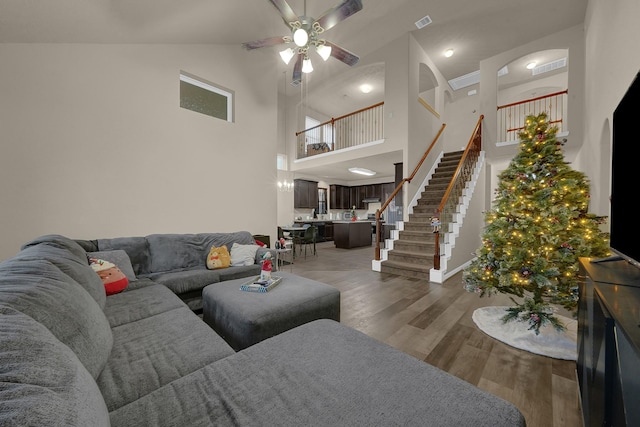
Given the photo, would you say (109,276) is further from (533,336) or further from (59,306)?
(533,336)

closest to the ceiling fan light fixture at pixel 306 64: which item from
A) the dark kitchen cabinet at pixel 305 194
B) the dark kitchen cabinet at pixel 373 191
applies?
the dark kitchen cabinet at pixel 305 194

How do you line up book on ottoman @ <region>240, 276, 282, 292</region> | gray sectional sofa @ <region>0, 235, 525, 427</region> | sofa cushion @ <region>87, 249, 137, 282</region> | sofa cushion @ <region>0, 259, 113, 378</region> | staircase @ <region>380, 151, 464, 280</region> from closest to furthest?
gray sectional sofa @ <region>0, 235, 525, 427</region> → sofa cushion @ <region>0, 259, 113, 378</region> → book on ottoman @ <region>240, 276, 282, 292</region> → sofa cushion @ <region>87, 249, 137, 282</region> → staircase @ <region>380, 151, 464, 280</region>

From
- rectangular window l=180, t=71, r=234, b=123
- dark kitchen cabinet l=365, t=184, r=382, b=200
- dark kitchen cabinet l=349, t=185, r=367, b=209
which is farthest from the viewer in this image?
dark kitchen cabinet l=349, t=185, r=367, b=209

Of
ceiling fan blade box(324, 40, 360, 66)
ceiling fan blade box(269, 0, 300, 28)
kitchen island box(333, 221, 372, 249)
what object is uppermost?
ceiling fan blade box(269, 0, 300, 28)

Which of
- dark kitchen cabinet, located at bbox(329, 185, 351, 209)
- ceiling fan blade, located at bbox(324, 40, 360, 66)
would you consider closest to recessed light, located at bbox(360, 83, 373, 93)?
dark kitchen cabinet, located at bbox(329, 185, 351, 209)

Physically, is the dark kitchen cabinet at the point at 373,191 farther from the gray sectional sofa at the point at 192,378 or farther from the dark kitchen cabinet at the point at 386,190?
the gray sectional sofa at the point at 192,378

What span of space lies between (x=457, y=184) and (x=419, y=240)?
1.41 m

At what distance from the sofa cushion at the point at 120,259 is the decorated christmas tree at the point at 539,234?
3433mm

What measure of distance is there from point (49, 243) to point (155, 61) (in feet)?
8.61

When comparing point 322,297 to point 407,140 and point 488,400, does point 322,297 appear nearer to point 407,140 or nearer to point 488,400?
point 488,400

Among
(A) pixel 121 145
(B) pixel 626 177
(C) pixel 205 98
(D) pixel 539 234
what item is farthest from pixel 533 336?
(C) pixel 205 98

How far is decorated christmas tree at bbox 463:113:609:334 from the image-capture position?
200 centimetres

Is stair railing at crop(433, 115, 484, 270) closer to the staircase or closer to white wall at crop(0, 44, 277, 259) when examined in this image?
the staircase

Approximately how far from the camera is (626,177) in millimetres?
1188
